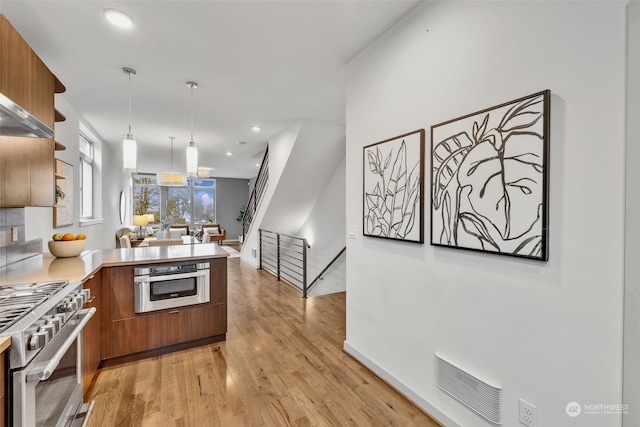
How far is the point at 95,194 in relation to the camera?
Result: 5328 mm

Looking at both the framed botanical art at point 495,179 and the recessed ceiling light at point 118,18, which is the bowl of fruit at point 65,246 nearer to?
the recessed ceiling light at point 118,18

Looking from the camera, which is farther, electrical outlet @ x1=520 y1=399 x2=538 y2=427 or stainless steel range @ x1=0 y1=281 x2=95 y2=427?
electrical outlet @ x1=520 y1=399 x2=538 y2=427

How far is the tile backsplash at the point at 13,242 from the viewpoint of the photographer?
214cm

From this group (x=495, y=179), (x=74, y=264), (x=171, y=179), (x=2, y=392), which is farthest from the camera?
(x=171, y=179)

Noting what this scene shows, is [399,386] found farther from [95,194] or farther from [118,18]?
[95,194]

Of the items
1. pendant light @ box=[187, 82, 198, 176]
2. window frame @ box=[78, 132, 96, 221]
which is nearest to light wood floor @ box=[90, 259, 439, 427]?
pendant light @ box=[187, 82, 198, 176]

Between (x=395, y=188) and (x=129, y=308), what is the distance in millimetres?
2512

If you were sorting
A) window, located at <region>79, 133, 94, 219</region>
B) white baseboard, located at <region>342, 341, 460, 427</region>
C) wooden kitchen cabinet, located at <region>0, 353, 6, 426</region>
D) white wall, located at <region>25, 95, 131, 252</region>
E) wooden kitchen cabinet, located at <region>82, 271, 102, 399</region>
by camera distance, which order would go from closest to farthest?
wooden kitchen cabinet, located at <region>0, 353, 6, 426</region> → white baseboard, located at <region>342, 341, 460, 427</region> → wooden kitchen cabinet, located at <region>82, 271, 102, 399</region> → white wall, located at <region>25, 95, 131, 252</region> → window, located at <region>79, 133, 94, 219</region>

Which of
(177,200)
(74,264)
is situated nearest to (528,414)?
(74,264)

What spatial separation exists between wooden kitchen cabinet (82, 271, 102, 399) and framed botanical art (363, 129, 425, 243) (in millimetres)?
2210

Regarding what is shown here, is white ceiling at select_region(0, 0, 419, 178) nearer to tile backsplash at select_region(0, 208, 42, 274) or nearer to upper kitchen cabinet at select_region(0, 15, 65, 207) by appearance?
upper kitchen cabinet at select_region(0, 15, 65, 207)

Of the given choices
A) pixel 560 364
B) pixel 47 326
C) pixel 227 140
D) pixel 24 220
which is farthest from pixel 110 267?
pixel 227 140

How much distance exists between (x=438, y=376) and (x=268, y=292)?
3241 mm

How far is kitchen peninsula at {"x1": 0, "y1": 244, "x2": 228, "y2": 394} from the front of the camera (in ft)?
6.86
